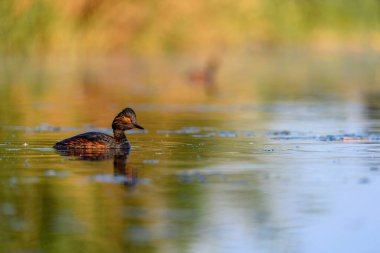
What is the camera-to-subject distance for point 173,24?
1693 inches

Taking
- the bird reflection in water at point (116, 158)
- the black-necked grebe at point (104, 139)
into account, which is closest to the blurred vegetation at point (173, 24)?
the black-necked grebe at point (104, 139)

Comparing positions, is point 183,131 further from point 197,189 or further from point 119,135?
point 197,189

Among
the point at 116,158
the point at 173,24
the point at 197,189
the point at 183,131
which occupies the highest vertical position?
the point at 173,24

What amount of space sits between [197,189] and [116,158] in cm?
281

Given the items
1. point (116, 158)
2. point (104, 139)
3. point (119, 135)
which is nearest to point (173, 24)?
point (119, 135)

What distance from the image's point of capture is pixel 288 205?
32.4 ft

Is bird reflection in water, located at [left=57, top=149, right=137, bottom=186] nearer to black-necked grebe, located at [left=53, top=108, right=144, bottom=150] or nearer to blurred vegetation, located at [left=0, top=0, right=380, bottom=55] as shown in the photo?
black-necked grebe, located at [left=53, top=108, right=144, bottom=150]

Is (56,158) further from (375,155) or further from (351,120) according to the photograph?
(351,120)

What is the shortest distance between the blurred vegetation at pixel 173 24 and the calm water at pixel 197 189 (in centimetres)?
1563

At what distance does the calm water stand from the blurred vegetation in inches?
615

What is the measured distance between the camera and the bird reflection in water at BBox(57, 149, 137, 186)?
37.9 feet

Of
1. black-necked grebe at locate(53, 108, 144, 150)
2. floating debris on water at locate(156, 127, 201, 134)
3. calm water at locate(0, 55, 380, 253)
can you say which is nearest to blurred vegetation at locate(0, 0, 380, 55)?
floating debris on water at locate(156, 127, 201, 134)

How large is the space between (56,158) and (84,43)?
25.9 meters

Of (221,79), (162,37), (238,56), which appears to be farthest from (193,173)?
(238,56)
